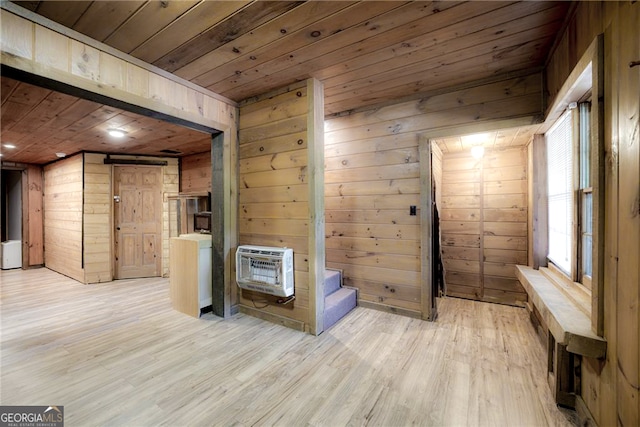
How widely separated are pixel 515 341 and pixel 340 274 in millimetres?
1822

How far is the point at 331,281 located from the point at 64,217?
5.60m

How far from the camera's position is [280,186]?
269 cm

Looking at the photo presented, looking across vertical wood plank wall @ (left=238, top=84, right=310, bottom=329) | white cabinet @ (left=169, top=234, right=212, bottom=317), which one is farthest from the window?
white cabinet @ (left=169, top=234, right=212, bottom=317)

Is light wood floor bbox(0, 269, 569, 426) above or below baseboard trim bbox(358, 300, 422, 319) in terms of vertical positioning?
below

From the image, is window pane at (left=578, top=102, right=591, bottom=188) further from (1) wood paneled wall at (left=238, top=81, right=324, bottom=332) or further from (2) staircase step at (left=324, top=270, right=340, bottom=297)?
(2) staircase step at (left=324, top=270, right=340, bottom=297)

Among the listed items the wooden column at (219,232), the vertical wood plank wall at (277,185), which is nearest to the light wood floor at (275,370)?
the wooden column at (219,232)

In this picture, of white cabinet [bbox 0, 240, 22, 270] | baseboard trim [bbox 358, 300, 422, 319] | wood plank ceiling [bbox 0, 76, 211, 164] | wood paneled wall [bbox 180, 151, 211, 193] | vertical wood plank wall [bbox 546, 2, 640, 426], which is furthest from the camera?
white cabinet [bbox 0, 240, 22, 270]

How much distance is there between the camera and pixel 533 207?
9.12ft

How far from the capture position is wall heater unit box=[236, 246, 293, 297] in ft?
8.18

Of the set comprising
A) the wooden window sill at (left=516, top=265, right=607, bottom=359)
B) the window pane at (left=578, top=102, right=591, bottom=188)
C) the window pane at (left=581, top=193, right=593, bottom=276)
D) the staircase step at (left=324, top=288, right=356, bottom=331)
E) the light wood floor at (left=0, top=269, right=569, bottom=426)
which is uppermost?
the window pane at (left=578, top=102, right=591, bottom=188)

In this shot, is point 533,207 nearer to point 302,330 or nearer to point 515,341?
point 515,341

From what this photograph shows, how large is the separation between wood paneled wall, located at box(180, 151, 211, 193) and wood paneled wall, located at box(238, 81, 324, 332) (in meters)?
2.17

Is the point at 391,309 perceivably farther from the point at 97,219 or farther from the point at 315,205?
the point at 97,219

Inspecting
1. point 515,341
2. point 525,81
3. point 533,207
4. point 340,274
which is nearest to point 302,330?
point 340,274
